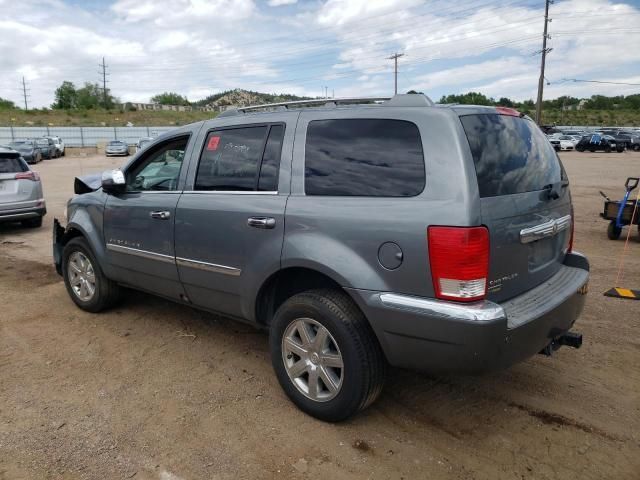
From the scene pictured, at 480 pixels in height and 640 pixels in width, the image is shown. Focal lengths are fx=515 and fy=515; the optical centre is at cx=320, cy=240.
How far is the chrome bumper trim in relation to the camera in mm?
2477

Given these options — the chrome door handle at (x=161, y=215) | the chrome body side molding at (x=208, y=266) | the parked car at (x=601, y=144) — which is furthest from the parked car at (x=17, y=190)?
the parked car at (x=601, y=144)

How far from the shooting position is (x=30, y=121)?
2795 inches

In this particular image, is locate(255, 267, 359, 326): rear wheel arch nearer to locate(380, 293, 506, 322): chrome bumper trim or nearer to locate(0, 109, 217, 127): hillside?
locate(380, 293, 506, 322): chrome bumper trim

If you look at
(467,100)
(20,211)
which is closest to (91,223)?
(20,211)

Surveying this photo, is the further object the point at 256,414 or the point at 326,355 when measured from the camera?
the point at 256,414

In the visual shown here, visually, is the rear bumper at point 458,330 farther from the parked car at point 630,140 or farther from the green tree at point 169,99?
the green tree at point 169,99

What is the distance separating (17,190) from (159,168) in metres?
6.51

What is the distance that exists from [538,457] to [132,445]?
221cm

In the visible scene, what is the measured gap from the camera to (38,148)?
33.8m

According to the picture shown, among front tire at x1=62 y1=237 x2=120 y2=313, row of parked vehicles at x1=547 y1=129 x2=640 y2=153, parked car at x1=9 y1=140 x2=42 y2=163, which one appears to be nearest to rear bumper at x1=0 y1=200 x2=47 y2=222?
front tire at x1=62 y1=237 x2=120 y2=313

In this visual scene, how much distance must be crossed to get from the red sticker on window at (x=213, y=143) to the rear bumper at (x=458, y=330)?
5.36 ft

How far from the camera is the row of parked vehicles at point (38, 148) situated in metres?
31.5

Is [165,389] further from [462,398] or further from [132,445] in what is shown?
[462,398]

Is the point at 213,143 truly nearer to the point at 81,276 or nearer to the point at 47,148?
the point at 81,276
